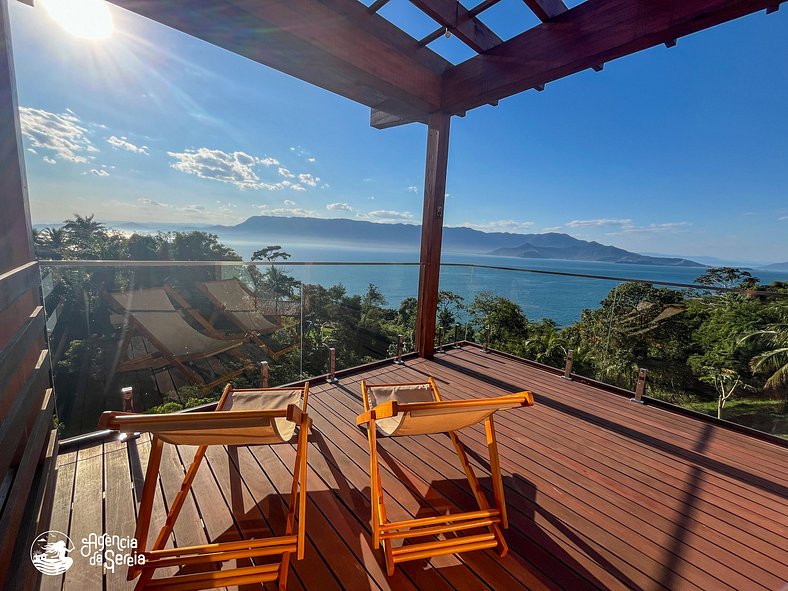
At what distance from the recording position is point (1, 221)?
145cm

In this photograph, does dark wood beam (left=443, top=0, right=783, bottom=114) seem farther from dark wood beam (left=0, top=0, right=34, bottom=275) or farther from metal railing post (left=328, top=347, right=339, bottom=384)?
dark wood beam (left=0, top=0, right=34, bottom=275)

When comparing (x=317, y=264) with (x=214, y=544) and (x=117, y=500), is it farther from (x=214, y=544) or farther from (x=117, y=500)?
(x=214, y=544)

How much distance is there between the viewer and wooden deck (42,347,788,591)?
1.21m

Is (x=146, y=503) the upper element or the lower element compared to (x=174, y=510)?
upper

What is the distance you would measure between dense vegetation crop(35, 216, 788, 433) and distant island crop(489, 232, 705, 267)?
70.1 ft

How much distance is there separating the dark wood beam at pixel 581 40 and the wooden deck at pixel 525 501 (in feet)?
8.83

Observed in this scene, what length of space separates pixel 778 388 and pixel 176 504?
26.5 ft

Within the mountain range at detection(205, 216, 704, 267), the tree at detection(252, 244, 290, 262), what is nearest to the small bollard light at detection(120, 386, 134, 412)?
the tree at detection(252, 244, 290, 262)

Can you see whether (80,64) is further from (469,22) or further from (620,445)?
(620,445)

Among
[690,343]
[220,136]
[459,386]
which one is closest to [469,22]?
[459,386]

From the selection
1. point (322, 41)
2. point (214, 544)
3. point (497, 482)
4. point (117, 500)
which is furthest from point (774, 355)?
point (117, 500)

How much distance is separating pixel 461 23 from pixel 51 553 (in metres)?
3.74

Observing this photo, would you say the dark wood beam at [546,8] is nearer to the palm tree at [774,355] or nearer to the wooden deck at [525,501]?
the wooden deck at [525,501]

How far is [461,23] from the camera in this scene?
2322 millimetres
